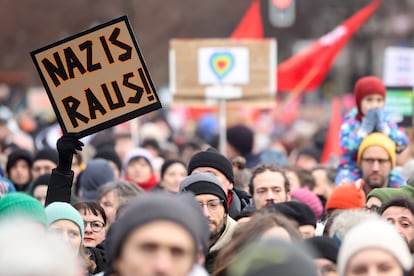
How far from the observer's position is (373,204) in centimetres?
1016

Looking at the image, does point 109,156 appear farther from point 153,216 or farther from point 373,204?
point 153,216

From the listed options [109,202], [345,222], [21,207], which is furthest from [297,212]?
[109,202]

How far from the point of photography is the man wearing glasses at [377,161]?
39.2 feet

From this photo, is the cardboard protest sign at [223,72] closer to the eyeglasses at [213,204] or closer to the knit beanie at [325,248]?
the eyeglasses at [213,204]

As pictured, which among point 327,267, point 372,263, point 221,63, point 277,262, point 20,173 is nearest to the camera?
point 277,262

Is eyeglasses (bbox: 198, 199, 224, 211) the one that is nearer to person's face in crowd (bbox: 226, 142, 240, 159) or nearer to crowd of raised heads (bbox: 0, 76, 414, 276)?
crowd of raised heads (bbox: 0, 76, 414, 276)

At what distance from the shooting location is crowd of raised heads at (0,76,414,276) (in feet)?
19.4

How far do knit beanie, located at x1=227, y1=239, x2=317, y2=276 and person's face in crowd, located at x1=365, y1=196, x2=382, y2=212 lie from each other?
13.9 ft

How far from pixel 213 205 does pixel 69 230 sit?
0.93 meters

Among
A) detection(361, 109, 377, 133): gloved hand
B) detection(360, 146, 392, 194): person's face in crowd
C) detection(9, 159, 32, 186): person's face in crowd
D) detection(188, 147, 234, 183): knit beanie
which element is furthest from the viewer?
detection(9, 159, 32, 186): person's face in crowd

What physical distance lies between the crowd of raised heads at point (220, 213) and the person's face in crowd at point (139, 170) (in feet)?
0.04

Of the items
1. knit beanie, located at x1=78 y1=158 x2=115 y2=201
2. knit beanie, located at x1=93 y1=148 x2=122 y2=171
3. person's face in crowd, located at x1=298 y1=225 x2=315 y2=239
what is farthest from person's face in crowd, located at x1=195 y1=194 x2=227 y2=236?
knit beanie, located at x1=93 y1=148 x2=122 y2=171

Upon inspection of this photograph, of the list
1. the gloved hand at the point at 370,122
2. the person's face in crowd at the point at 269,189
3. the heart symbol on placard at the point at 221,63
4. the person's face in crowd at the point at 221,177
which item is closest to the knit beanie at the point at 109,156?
the heart symbol on placard at the point at 221,63

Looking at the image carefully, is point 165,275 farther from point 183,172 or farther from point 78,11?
point 78,11
